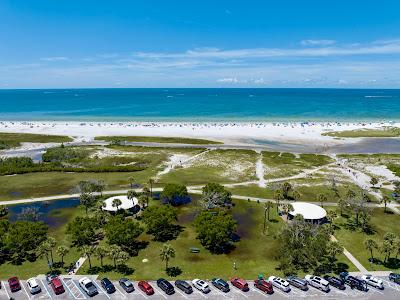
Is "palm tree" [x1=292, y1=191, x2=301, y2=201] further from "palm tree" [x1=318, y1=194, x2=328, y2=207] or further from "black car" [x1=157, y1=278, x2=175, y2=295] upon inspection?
"black car" [x1=157, y1=278, x2=175, y2=295]

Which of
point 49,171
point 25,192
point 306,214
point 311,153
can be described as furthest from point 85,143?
point 306,214

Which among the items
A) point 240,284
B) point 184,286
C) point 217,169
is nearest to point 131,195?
point 184,286

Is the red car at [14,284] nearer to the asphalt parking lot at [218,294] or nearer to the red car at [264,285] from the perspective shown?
the asphalt parking lot at [218,294]

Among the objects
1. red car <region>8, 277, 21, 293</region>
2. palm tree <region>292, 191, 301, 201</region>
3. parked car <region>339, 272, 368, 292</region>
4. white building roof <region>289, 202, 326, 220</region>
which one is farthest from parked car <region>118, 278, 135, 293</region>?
palm tree <region>292, 191, 301, 201</region>

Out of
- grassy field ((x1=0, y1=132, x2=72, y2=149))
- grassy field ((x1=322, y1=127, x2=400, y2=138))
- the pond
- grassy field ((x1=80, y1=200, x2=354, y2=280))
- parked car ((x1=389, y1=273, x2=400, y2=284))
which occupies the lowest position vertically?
grassy field ((x1=80, y1=200, x2=354, y2=280))

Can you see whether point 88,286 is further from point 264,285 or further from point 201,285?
point 264,285
